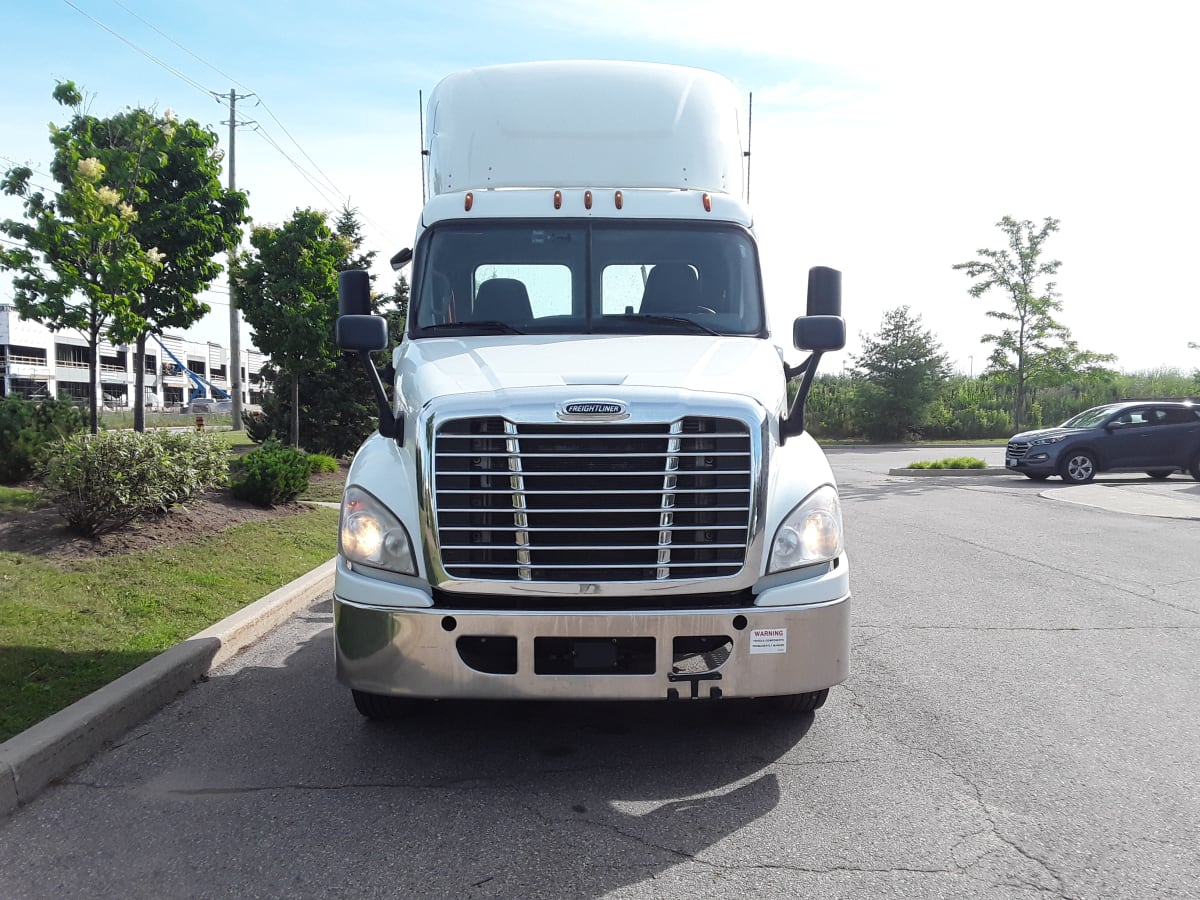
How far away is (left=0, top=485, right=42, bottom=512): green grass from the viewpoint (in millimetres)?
8875

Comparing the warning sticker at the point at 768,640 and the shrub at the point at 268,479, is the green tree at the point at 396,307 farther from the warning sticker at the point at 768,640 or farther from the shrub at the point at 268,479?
the warning sticker at the point at 768,640

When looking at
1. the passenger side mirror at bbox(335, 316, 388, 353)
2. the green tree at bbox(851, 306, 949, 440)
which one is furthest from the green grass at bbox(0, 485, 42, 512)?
the green tree at bbox(851, 306, 949, 440)

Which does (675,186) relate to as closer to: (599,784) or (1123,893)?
(599,784)

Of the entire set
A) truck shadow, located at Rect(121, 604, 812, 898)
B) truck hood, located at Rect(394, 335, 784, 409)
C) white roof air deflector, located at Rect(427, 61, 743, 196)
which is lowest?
truck shadow, located at Rect(121, 604, 812, 898)

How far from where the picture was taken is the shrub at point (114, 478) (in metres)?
8.14

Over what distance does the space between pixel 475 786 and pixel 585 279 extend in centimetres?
284

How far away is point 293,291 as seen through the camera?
1795cm

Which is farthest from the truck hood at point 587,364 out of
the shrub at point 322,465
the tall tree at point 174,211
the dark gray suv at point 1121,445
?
the dark gray suv at point 1121,445

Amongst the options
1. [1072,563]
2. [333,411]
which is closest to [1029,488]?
[1072,563]

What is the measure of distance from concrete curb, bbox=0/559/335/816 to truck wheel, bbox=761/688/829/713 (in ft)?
10.2

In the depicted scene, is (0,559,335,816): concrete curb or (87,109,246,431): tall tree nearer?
(0,559,335,816): concrete curb

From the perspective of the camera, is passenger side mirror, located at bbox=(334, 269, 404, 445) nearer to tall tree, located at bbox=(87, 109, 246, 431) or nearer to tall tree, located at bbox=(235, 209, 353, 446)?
tall tree, located at bbox=(87, 109, 246, 431)

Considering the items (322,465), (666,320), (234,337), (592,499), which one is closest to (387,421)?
(592,499)

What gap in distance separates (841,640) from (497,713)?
6.17 ft
